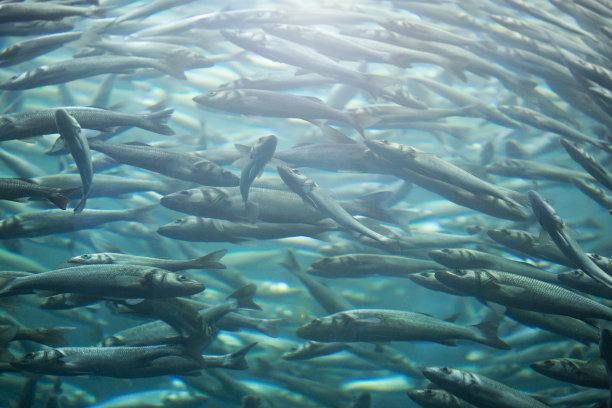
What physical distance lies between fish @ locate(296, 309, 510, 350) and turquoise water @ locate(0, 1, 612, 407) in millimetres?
217

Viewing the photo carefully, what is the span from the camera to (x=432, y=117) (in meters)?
5.51

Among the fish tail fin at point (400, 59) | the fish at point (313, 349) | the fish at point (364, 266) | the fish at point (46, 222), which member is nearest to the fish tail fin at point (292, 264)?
the fish at point (364, 266)

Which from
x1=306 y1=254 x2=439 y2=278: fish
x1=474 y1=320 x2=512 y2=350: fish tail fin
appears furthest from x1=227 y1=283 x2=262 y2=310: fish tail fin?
x1=474 y1=320 x2=512 y2=350: fish tail fin

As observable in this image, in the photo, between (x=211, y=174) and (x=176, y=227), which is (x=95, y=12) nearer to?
(x=211, y=174)

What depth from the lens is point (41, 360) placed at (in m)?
3.62

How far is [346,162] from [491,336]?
8.09ft

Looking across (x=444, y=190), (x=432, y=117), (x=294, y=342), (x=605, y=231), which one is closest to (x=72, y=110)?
(x=444, y=190)

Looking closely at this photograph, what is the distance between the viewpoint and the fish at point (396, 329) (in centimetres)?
383

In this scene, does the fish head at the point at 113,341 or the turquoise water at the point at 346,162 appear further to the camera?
the turquoise water at the point at 346,162

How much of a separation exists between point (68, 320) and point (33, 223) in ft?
14.8

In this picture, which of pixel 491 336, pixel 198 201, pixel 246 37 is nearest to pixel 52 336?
pixel 198 201

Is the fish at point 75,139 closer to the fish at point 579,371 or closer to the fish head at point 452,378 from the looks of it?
the fish head at point 452,378

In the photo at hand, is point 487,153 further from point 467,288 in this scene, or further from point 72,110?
point 72,110

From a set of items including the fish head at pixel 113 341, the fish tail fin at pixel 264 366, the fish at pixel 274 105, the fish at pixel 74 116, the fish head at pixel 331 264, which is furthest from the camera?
the fish tail fin at pixel 264 366
